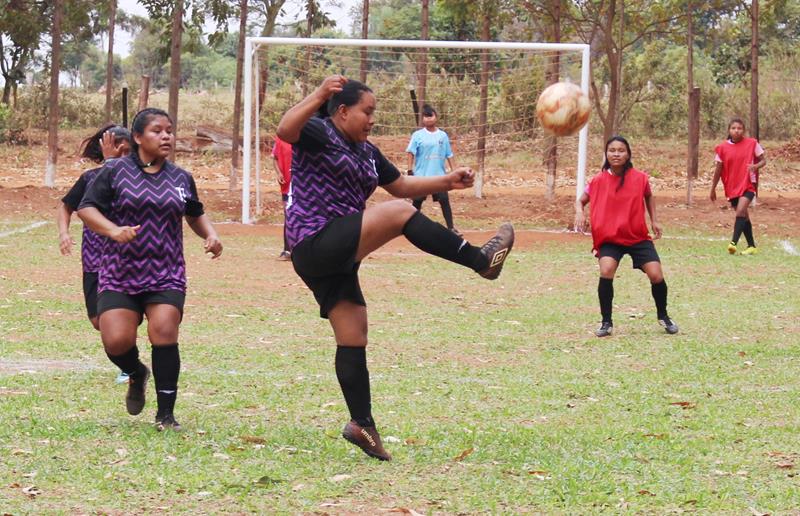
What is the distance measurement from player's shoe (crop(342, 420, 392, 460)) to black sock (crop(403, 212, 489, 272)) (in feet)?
3.01

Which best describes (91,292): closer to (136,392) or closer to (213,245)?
(136,392)

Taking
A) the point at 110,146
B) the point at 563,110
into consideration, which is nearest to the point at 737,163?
the point at 563,110

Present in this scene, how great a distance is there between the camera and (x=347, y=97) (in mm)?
5875

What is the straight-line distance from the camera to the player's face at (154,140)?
645 cm

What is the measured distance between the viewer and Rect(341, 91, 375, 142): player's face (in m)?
5.88

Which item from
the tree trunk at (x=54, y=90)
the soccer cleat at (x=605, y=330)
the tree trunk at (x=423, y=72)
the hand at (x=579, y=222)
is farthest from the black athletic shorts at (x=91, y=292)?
the tree trunk at (x=54, y=90)

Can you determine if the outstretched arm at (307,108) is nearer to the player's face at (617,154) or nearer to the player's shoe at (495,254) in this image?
the player's shoe at (495,254)

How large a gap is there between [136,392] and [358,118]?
78.8 inches

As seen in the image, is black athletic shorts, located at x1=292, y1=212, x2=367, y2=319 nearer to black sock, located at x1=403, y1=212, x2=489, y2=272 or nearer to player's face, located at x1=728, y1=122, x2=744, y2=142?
black sock, located at x1=403, y1=212, x2=489, y2=272

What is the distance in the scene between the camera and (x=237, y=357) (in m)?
9.45

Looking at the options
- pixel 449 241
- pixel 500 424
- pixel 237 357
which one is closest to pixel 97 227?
pixel 449 241

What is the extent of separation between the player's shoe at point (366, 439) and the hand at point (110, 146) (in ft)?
9.15

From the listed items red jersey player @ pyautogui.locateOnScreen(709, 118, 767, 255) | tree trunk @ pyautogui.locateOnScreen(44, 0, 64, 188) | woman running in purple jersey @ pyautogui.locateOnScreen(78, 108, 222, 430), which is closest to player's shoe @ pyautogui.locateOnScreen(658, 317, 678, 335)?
woman running in purple jersey @ pyautogui.locateOnScreen(78, 108, 222, 430)

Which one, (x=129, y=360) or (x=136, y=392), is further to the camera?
(x=136, y=392)
